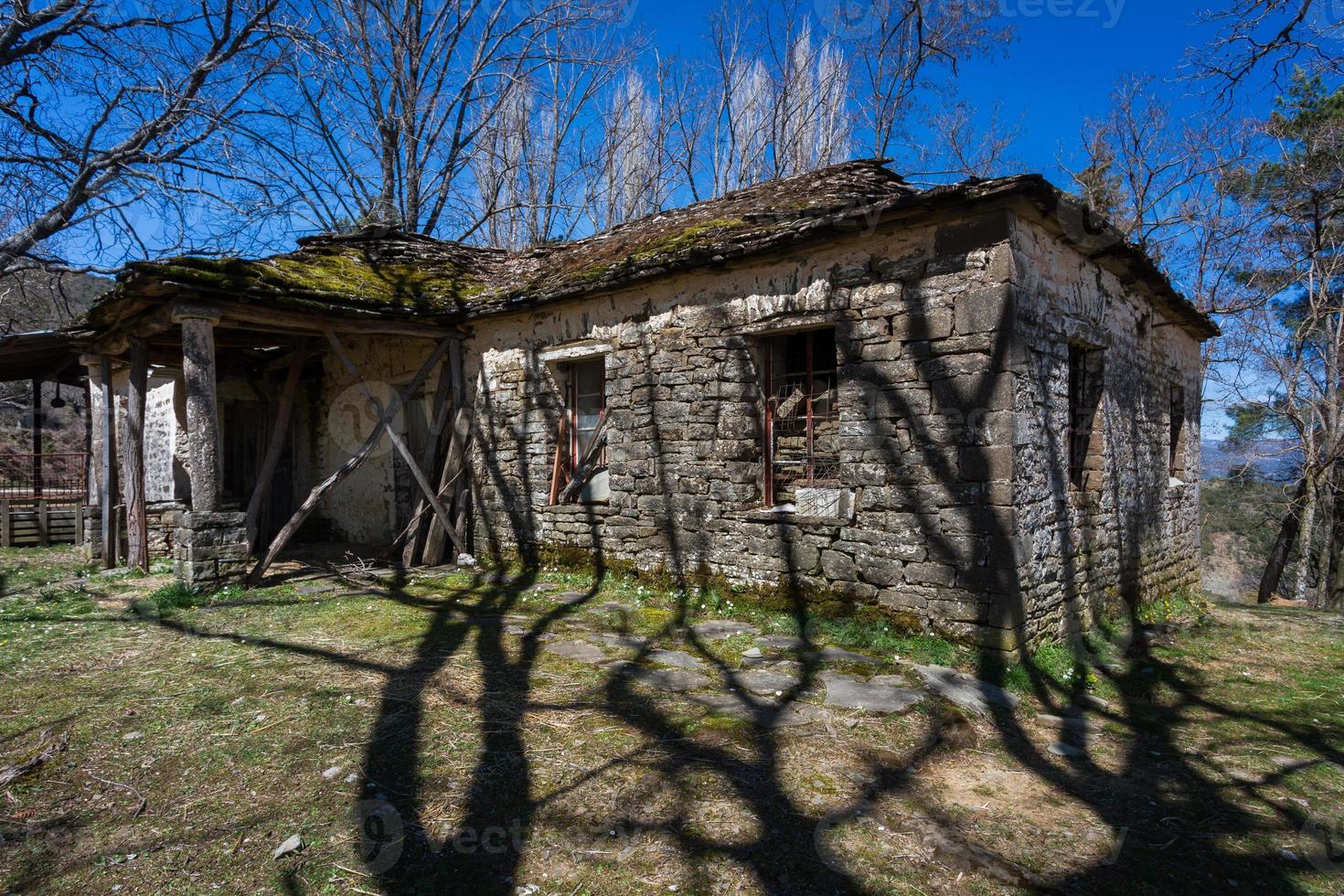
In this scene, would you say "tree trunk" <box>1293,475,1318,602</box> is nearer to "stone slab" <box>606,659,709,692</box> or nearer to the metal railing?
"stone slab" <box>606,659,709,692</box>

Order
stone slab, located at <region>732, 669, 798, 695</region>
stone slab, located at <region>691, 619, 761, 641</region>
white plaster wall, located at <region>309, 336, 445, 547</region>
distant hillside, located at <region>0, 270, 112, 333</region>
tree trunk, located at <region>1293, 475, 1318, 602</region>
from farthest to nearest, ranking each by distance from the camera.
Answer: tree trunk, located at <region>1293, 475, 1318, 602</region> < distant hillside, located at <region>0, 270, 112, 333</region> < white plaster wall, located at <region>309, 336, 445, 547</region> < stone slab, located at <region>691, 619, 761, 641</region> < stone slab, located at <region>732, 669, 798, 695</region>

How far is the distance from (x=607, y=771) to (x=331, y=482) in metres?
5.35

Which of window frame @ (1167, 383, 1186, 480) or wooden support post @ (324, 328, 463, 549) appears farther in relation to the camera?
window frame @ (1167, 383, 1186, 480)

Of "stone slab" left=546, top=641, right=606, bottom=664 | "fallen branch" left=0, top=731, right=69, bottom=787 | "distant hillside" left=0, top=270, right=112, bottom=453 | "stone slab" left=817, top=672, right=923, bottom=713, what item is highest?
"distant hillside" left=0, top=270, right=112, bottom=453

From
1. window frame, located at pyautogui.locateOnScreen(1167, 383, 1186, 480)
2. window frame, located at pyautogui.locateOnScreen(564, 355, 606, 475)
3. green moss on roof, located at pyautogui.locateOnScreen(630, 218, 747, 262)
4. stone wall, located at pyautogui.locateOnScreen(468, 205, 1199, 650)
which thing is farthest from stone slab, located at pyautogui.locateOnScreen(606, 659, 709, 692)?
window frame, located at pyautogui.locateOnScreen(1167, 383, 1186, 480)

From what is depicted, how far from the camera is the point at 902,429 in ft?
17.2

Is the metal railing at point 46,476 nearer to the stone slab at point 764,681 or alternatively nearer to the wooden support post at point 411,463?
the wooden support post at point 411,463

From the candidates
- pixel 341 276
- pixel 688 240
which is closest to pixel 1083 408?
pixel 688 240

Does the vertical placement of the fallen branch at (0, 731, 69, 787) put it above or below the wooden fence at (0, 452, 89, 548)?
below

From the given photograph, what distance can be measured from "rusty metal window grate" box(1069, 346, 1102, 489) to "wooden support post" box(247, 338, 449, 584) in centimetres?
656

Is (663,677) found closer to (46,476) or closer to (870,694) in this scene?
(870,694)

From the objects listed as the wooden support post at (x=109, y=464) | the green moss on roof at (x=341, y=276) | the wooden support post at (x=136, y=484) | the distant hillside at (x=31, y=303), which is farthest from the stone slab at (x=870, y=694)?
the distant hillside at (x=31, y=303)

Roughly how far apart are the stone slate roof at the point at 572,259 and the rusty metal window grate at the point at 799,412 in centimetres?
93

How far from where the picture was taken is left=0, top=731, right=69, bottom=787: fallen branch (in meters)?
3.08
